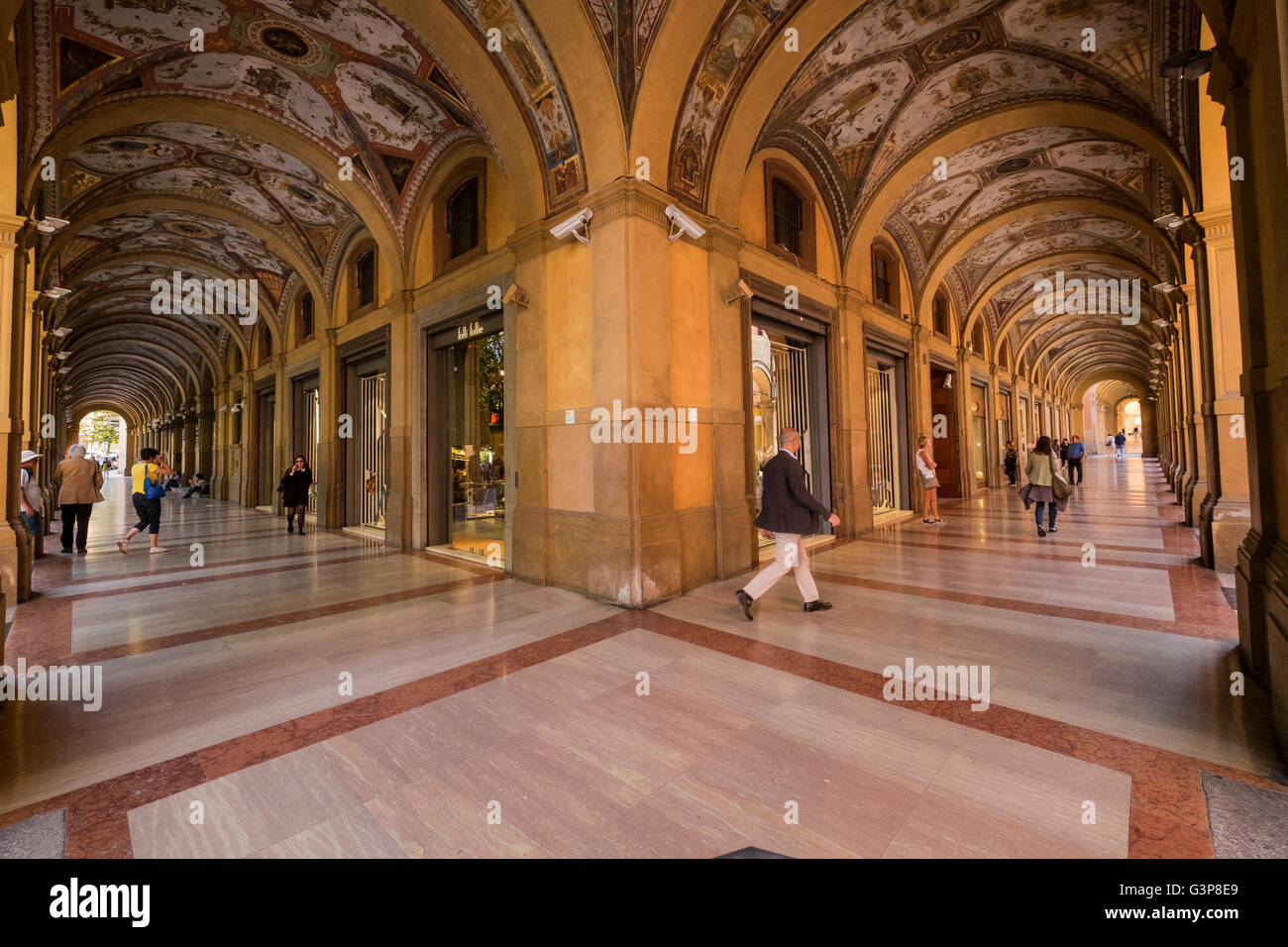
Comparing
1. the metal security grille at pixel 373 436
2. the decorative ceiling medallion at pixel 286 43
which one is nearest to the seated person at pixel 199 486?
the metal security grille at pixel 373 436

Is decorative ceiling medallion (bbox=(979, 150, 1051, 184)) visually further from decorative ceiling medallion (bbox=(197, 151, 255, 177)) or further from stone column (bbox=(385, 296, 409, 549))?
decorative ceiling medallion (bbox=(197, 151, 255, 177))

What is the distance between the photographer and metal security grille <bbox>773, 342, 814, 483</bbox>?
928 centimetres

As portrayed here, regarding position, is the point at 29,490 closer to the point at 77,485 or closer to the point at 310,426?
the point at 77,485

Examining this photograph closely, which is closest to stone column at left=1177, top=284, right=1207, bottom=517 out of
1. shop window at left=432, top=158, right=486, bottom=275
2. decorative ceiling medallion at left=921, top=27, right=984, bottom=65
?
decorative ceiling medallion at left=921, top=27, right=984, bottom=65

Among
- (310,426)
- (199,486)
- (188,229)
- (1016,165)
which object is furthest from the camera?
(199,486)

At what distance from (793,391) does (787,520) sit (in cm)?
520

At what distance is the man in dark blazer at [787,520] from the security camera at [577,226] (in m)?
3.23

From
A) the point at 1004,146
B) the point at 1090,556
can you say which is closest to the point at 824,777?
the point at 1090,556

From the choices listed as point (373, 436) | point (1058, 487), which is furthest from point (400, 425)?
point (1058, 487)

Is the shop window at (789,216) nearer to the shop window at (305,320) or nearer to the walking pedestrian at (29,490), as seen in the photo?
the walking pedestrian at (29,490)

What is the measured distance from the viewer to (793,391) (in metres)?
9.41

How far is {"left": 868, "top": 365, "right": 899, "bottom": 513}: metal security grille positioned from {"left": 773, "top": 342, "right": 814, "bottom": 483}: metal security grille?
3.11 m

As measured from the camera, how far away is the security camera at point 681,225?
577 cm
